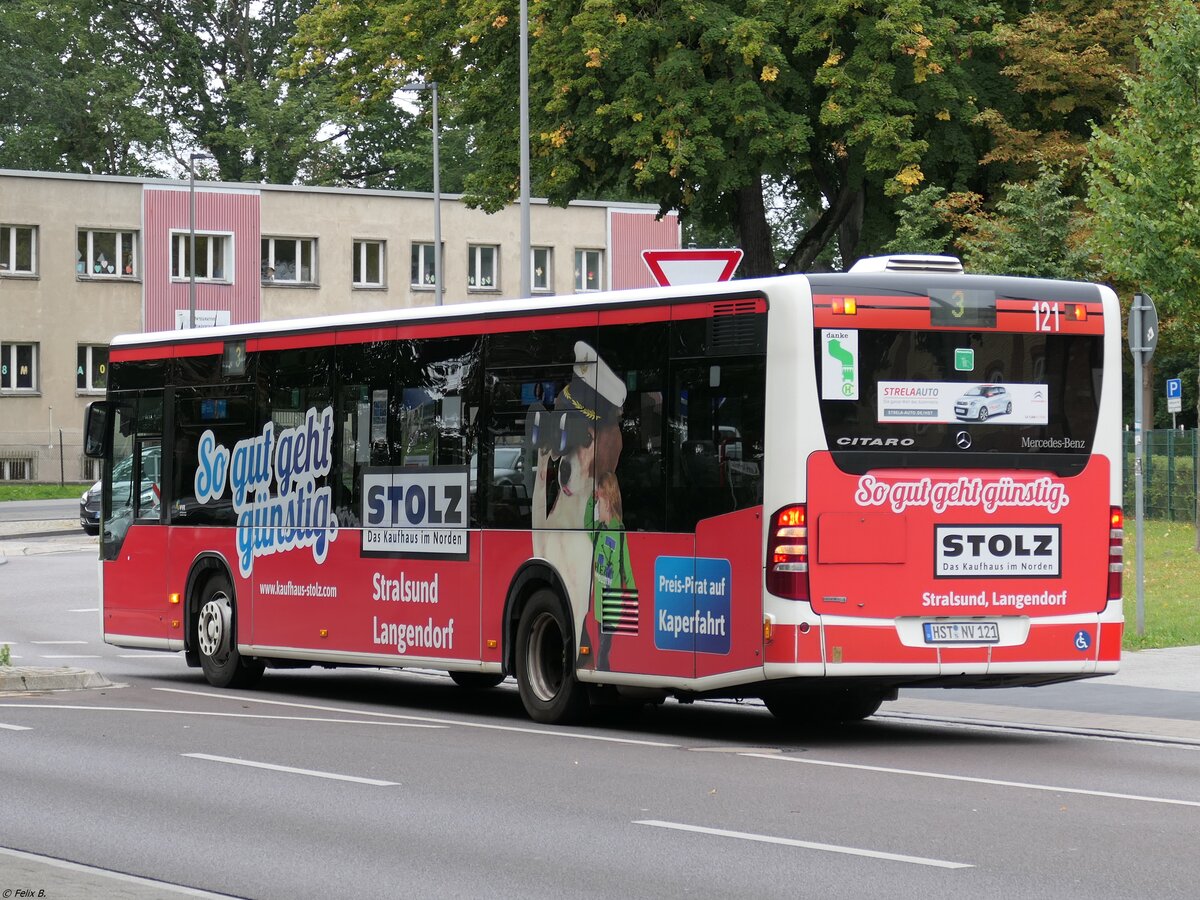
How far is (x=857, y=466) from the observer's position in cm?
1321

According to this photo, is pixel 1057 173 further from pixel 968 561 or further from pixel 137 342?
pixel 968 561

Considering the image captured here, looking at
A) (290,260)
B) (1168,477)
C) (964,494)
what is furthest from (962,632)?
(290,260)

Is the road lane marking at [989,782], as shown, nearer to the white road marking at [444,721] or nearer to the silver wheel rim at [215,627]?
the white road marking at [444,721]

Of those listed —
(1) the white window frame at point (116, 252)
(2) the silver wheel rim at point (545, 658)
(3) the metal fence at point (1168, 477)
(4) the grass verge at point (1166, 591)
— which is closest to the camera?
(2) the silver wheel rim at point (545, 658)

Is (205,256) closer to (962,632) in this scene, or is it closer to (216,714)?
(216,714)

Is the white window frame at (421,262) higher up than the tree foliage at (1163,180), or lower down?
higher up

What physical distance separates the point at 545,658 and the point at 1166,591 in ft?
42.4

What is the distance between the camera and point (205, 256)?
218ft

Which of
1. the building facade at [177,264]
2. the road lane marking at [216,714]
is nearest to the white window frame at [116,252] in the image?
the building facade at [177,264]

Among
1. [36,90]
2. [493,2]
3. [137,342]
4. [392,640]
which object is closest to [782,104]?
[493,2]

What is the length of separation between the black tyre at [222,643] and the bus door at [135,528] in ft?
1.46

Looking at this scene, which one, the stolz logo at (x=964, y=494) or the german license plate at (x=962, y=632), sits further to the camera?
the german license plate at (x=962, y=632)

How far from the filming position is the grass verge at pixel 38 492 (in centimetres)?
5938

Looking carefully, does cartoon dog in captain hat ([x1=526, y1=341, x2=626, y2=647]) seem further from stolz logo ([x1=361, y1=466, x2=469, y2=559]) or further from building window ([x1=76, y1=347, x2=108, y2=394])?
building window ([x1=76, y1=347, x2=108, y2=394])
